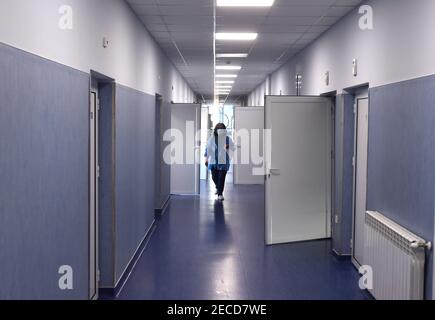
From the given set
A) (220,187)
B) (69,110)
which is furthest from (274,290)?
(220,187)

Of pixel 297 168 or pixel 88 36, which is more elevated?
pixel 88 36

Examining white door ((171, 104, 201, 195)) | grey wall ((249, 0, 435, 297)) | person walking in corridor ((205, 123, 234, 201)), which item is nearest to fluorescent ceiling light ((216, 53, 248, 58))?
white door ((171, 104, 201, 195))

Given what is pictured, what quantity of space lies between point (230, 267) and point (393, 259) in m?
1.93

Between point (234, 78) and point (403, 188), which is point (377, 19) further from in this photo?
point (234, 78)

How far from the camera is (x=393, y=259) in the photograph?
341 cm

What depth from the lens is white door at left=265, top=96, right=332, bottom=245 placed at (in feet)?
19.5

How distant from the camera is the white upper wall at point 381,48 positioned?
10.6 feet

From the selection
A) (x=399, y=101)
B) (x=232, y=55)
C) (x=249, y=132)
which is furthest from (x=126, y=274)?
(x=249, y=132)

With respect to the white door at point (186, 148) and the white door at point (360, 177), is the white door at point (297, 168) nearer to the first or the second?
the white door at point (360, 177)

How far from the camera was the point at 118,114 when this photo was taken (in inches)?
167

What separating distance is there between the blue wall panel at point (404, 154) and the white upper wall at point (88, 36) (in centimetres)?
216

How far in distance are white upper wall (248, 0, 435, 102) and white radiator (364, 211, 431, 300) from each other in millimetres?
1050

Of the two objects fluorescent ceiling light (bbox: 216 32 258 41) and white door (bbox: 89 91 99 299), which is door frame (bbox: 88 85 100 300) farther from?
fluorescent ceiling light (bbox: 216 32 258 41)

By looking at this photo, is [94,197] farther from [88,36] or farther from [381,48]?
[381,48]
